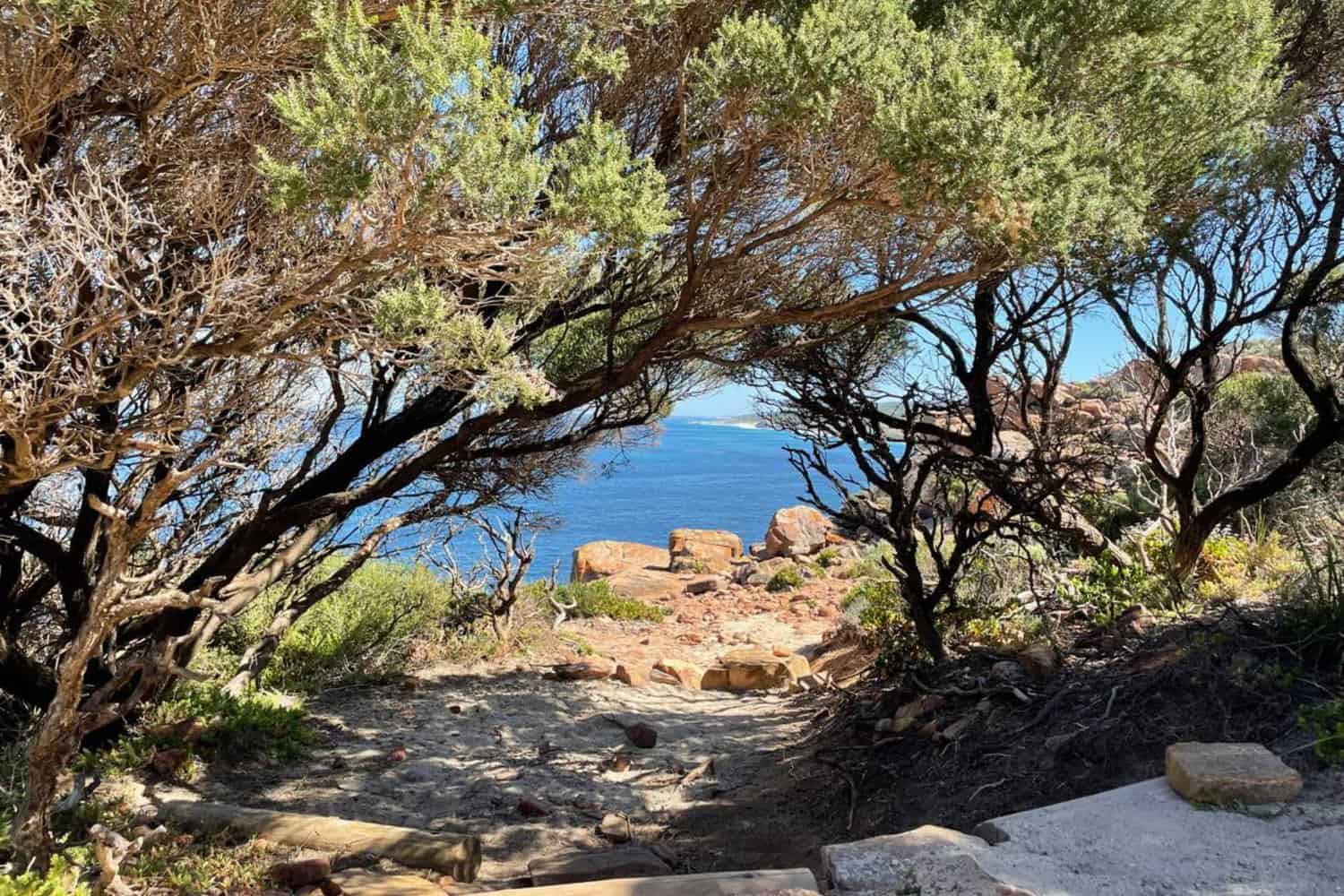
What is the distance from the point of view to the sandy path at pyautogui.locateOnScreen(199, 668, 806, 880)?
547 cm

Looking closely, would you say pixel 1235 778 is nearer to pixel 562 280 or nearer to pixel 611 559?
pixel 562 280

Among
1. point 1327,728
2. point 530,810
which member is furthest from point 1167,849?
point 530,810

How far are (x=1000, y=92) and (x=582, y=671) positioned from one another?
6561mm

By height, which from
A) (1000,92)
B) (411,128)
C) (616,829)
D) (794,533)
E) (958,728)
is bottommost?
(616,829)

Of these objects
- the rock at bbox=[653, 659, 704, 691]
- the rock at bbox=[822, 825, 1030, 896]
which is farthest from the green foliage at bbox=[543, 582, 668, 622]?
the rock at bbox=[822, 825, 1030, 896]

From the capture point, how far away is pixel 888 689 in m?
6.35

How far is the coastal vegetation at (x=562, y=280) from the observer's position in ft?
12.2

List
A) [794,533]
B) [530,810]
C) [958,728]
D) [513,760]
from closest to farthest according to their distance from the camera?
[958,728] < [530,810] < [513,760] < [794,533]

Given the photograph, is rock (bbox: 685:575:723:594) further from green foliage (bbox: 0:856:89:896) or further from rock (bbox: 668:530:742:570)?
green foliage (bbox: 0:856:89:896)

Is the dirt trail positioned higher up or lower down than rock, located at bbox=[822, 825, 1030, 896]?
higher up

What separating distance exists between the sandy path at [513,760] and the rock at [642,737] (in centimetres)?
6

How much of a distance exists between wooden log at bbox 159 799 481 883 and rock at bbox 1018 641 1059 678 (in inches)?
132

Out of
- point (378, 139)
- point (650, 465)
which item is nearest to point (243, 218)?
point (378, 139)

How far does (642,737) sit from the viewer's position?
7062mm
